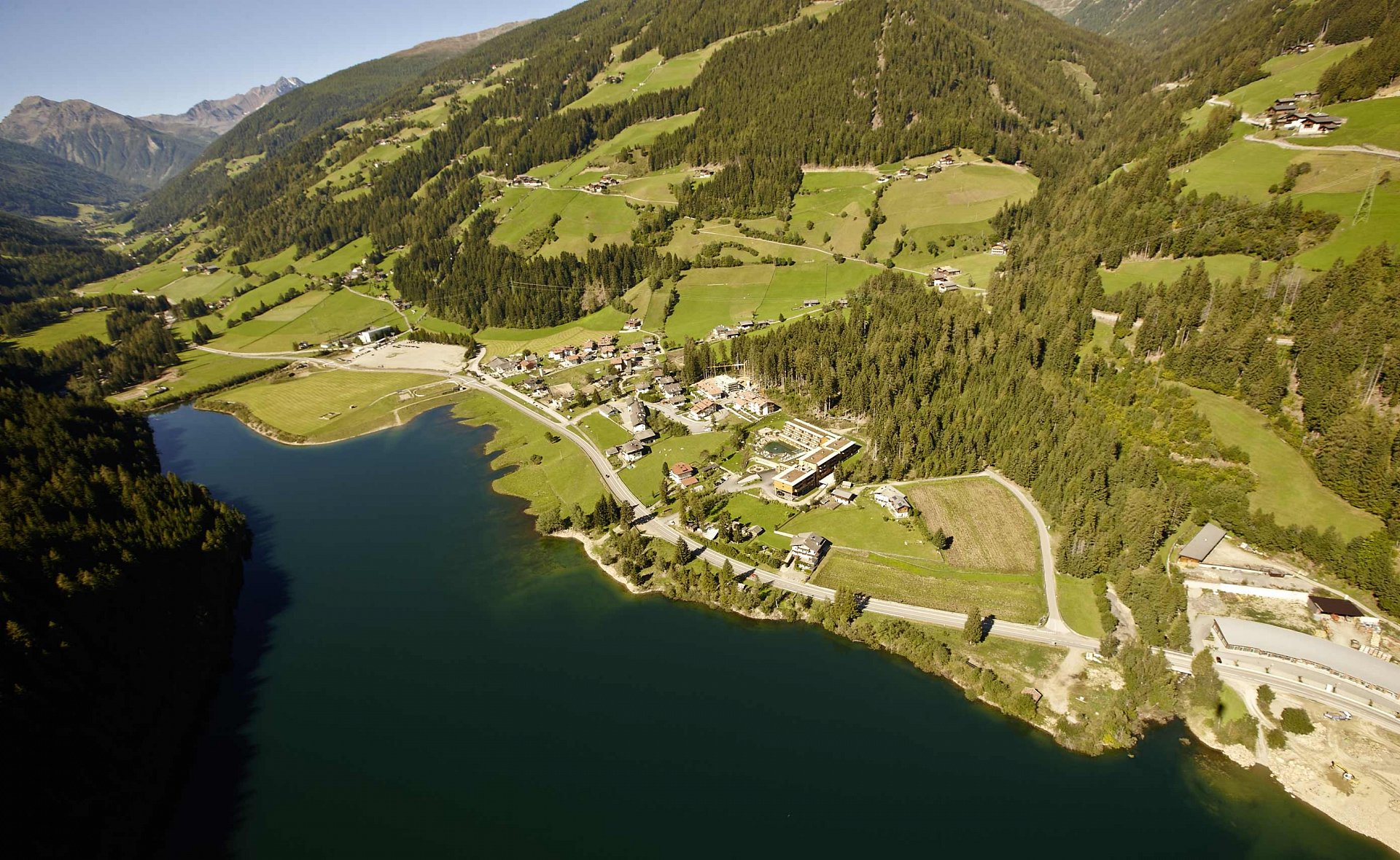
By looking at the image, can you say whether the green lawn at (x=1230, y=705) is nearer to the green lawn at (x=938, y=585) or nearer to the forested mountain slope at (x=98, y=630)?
the green lawn at (x=938, y=585)

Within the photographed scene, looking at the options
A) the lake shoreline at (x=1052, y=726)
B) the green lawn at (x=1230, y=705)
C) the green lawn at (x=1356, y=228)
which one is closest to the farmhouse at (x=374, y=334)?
the lake shoreline at (x=1052, y=726)

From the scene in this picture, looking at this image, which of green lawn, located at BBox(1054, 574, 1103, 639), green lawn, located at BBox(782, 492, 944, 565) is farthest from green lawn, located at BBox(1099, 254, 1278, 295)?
green lawn, located at BBox(782, 492, 944, 565)

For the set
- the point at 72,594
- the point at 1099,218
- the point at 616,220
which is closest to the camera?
the point at 72,594

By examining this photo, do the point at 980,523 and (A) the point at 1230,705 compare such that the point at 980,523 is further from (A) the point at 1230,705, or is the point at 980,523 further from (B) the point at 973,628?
(A) the point at 1230,705

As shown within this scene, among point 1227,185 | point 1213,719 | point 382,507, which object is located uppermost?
point 1227,185

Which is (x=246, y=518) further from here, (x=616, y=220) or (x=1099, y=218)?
(x=1099, y=218)

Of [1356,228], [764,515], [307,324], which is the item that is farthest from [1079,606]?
[307,324]

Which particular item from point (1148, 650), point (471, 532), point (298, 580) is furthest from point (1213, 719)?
point (298, 580)
